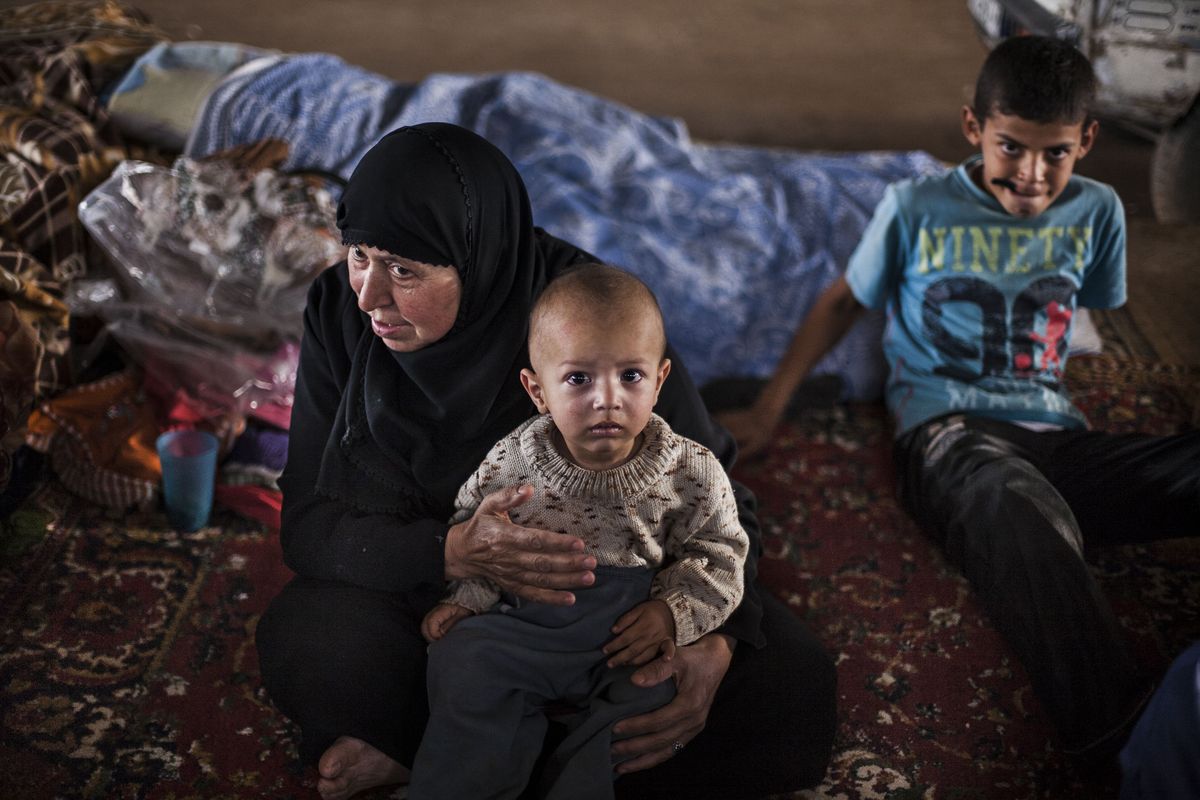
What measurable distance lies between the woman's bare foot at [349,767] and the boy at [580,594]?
17cm

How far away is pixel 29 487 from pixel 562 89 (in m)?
1.64

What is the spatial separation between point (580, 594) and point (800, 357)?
1007 mm

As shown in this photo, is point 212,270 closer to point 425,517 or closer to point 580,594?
point 425,517

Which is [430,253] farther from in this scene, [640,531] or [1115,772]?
[1115,772]

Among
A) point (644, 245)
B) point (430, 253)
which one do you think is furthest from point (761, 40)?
point (430, 253)

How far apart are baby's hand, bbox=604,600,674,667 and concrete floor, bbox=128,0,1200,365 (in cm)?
316

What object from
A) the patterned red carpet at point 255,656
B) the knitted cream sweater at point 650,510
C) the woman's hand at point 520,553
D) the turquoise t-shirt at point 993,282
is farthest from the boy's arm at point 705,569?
the turquoise t-shirt at point 993,282

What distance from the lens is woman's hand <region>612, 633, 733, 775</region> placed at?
5.11 ft

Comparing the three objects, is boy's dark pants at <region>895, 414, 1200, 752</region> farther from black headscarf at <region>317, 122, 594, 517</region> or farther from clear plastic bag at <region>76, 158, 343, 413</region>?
clear plastic bag at <region>76, 158, 343, 413</region>

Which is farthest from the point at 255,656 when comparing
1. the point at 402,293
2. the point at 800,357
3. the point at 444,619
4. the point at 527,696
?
the point at 800,357

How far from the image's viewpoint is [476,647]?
1.54 metres

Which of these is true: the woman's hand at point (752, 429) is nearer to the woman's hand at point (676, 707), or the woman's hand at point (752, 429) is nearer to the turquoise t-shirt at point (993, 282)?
the turquoise t-shirt at point (993, 282)

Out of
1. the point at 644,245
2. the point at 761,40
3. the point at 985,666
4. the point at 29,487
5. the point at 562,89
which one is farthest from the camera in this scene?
the point at 761,40

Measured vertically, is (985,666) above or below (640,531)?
below
